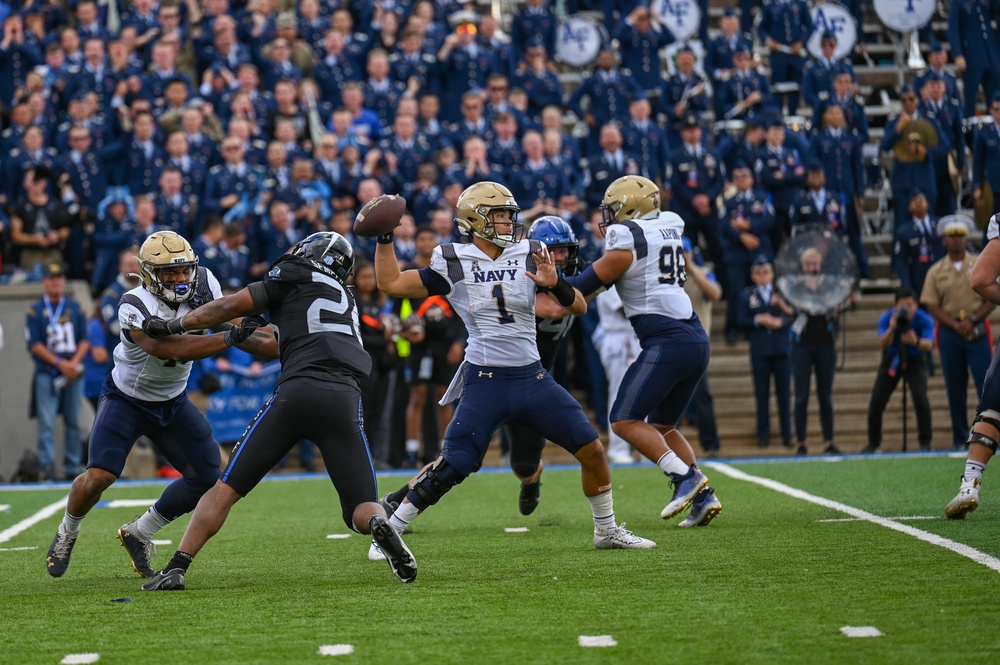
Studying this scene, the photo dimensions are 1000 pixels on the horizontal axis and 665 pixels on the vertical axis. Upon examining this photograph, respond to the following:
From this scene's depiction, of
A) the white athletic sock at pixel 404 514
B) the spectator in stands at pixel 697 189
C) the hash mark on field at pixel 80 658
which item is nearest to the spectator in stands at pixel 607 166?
the spectator in stands at pixel 697 189

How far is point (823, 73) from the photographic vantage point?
1714cm

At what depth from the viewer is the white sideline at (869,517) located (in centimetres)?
620

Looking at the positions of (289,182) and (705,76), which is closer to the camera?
(289,182)

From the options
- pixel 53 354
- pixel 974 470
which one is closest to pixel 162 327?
pixel 974 470

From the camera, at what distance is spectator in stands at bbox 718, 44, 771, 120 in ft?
56.1

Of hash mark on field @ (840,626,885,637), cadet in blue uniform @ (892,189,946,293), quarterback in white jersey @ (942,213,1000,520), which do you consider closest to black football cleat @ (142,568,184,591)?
hash mark on field @ (840,626,885,637)

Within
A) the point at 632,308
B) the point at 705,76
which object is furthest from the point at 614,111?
the point at 632,308

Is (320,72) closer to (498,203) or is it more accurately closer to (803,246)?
(803,246)

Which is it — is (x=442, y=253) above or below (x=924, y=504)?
above

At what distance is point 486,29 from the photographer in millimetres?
17703

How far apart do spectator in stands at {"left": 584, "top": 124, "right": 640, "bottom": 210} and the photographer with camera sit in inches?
125

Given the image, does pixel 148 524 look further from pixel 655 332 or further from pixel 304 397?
pixel 655 332

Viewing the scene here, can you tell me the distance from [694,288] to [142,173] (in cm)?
598

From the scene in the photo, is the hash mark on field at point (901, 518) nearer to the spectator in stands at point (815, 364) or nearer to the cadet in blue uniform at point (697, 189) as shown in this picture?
the spectator in stands at point (815, 364)
